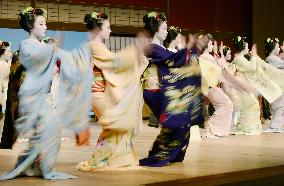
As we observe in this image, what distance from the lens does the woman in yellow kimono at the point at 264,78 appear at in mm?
8945

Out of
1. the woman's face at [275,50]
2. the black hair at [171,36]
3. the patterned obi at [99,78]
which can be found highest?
the black hair at [171,36]

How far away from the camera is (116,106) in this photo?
4.92 m

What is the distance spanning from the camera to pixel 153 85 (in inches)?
213

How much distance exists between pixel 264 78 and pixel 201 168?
456cm

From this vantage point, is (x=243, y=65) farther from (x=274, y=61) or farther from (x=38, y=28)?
(x=38, y=28)

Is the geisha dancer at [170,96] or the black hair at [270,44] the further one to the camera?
the black hair at [270,44]

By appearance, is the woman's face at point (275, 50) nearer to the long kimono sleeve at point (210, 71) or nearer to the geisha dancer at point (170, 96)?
the long kimono sleeve at point (210, 71)

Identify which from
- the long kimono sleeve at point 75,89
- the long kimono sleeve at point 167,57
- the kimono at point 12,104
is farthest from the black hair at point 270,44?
the kimono at point 12,104

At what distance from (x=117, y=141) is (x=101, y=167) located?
9.9 inches

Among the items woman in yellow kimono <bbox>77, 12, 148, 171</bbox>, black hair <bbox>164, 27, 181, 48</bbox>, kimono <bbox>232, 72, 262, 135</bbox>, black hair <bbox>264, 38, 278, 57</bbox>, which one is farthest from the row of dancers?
black hair <bbox>264, 38, 278, 57</bbox>

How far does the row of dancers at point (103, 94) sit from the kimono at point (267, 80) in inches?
124

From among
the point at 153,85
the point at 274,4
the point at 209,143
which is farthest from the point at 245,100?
the point at 274,4

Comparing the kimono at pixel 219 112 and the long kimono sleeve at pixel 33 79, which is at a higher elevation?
the long kimono sleeve at pixel 33 79

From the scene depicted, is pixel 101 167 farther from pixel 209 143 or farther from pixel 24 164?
pixel 209 143
